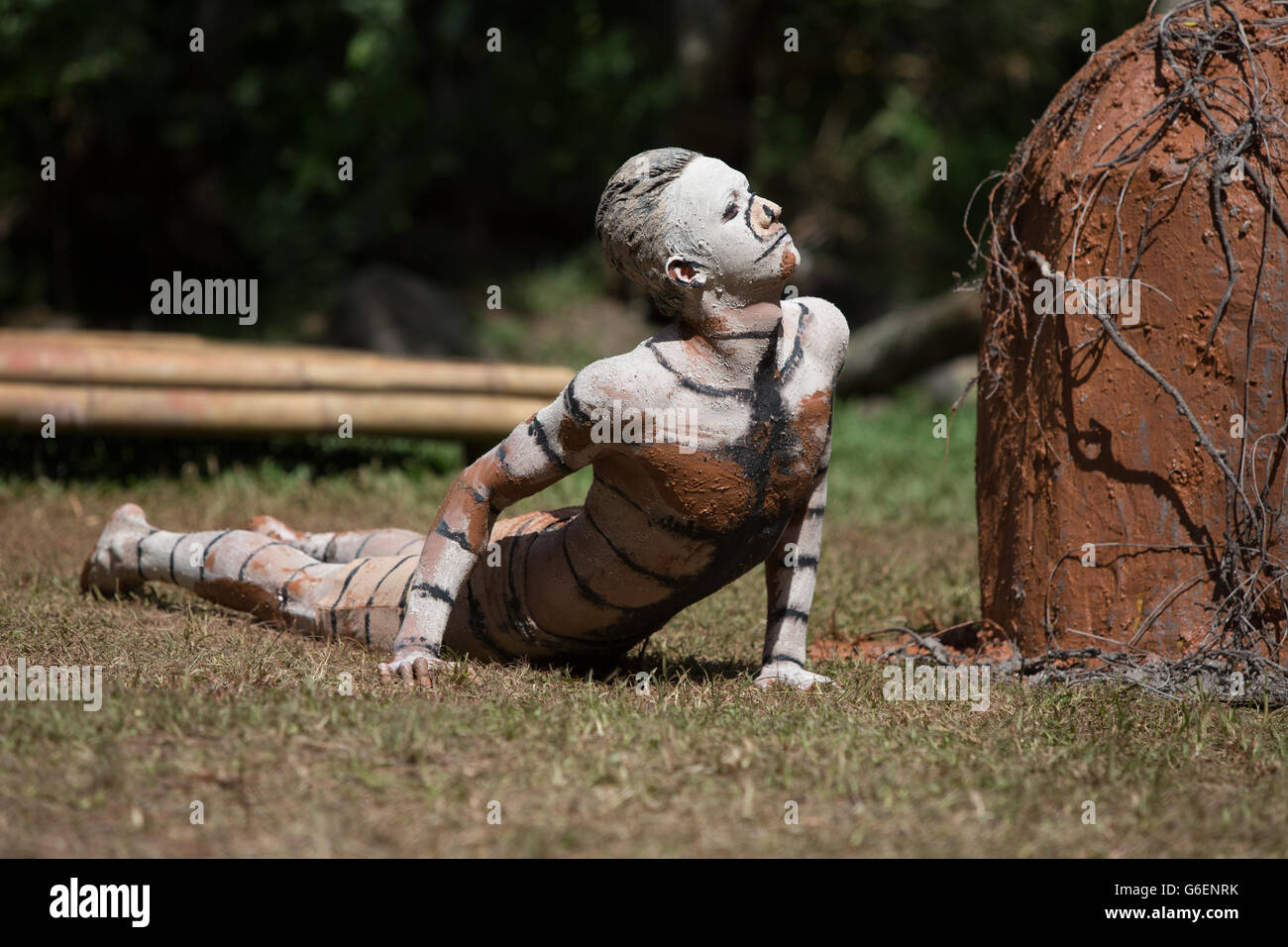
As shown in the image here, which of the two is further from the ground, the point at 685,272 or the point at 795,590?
the point at 685,272

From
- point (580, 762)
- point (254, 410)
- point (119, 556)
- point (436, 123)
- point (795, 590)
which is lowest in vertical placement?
point (580, 762)

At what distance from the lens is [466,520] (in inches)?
138

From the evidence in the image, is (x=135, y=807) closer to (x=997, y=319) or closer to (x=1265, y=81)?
(x=997, y=319)

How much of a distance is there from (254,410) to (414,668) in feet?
13.1

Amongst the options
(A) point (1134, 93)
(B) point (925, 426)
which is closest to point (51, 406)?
(A) point (1134, 93)

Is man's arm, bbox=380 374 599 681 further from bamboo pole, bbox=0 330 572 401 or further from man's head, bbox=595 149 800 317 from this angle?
bamboo pole, bbox=0 330 572 401

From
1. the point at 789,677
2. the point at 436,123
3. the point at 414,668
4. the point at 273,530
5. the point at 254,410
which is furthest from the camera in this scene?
the point at 436,123

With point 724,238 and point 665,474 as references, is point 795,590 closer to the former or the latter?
point 665,474

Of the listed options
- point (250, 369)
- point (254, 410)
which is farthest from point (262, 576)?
point (250, 369)

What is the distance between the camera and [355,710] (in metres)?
3.08

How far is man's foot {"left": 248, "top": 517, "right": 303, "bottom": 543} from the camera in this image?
15.0ft

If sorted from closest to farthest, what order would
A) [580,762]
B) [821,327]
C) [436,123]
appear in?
[580,762] < [821,327] < [436,123]

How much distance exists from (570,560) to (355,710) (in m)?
0.77

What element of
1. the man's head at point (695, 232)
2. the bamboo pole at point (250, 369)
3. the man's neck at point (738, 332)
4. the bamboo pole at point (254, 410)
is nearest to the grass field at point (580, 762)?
the man's neck at point (738, 332)
